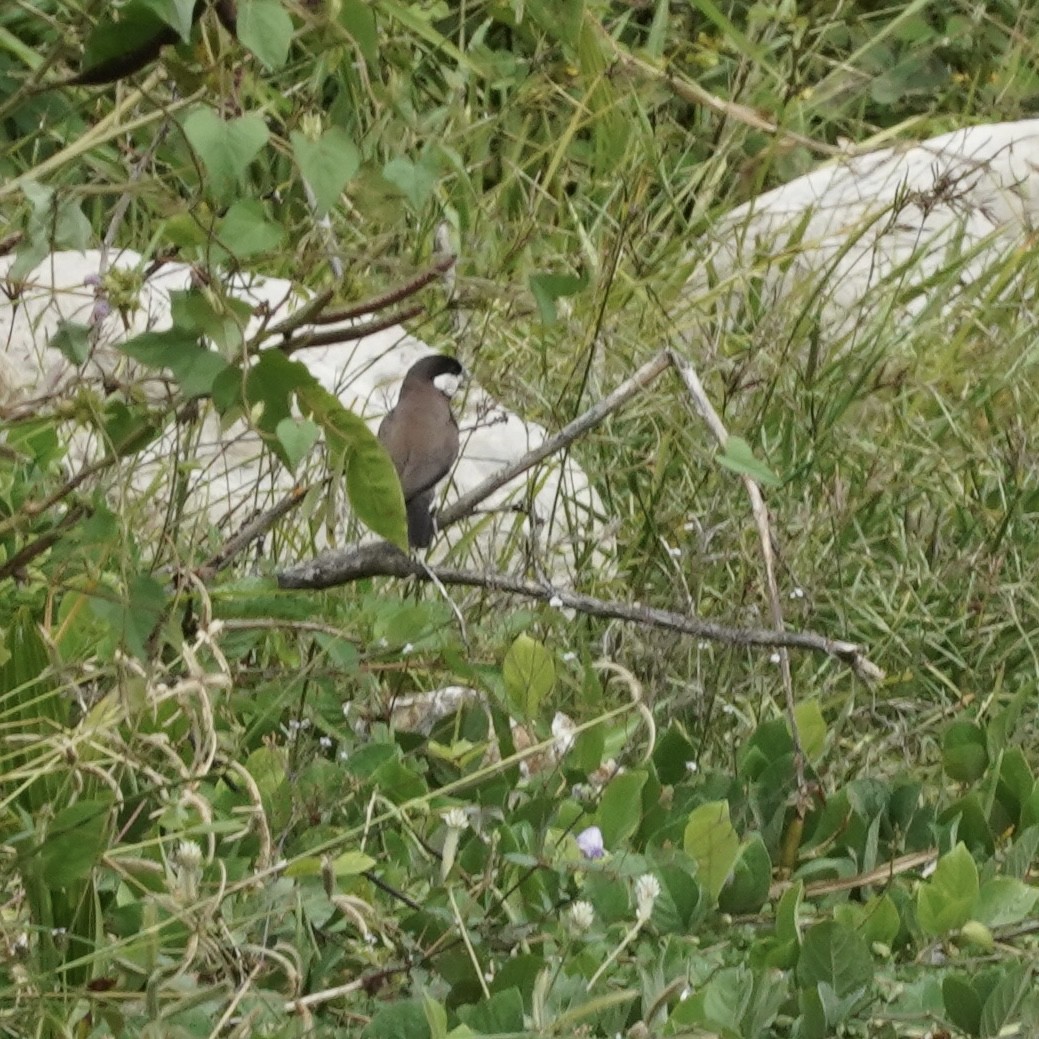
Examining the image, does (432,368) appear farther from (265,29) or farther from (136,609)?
(265,29)

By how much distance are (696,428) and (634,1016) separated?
6.26 ft

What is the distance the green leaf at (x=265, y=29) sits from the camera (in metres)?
1.49

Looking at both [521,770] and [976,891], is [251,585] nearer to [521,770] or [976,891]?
[521,770]

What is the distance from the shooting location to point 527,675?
2492mm

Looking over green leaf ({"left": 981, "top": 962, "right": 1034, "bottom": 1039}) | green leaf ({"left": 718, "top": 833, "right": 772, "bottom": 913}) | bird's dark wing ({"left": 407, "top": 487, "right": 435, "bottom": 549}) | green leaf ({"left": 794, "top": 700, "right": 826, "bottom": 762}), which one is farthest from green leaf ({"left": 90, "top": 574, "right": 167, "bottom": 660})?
bird's dark wing ({"left": 407, "top": 487, "right": 435, "bottom": 549})

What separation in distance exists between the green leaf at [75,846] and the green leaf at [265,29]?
0.78m

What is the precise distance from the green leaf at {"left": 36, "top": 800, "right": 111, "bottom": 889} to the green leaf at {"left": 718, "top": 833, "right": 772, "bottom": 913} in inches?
29.2

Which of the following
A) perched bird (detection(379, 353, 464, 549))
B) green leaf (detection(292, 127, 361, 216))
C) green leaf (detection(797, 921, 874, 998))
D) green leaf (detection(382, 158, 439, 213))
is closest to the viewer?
green leaf (detection(292, 127, 361, 216))

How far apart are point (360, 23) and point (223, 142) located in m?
0.17

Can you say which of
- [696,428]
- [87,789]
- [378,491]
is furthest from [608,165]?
[378,491]

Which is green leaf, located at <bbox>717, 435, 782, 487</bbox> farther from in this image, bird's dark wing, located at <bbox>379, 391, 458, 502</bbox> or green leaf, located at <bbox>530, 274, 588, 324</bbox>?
bird's dark wing, located at <bbox>379, 391, 458, 502</bbox>

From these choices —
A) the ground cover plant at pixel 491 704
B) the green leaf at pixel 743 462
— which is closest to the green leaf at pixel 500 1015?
the ground cover plant at pixel 491 704

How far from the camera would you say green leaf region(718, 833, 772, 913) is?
2326 millimetres

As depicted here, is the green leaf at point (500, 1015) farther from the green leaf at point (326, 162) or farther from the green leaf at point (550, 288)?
the green leaf at point (326, 162)
